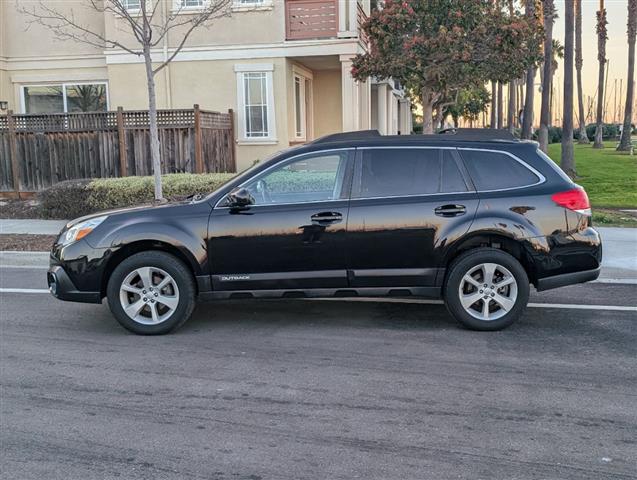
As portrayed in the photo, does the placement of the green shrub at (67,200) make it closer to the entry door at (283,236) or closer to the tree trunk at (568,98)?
the entry door at (283,236)

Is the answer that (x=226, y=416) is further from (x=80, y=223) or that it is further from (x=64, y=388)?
(x=80, y=223)

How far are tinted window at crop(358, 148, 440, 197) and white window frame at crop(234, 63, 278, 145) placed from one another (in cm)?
1155

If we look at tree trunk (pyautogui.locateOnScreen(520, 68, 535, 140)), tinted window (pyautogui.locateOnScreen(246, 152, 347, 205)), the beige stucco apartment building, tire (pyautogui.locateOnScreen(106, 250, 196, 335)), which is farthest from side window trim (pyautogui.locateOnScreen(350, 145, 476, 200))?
tree trunk (pyautogui.locateOnScreen(520, 68, 535, 140))

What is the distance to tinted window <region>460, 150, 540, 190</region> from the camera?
246 inches

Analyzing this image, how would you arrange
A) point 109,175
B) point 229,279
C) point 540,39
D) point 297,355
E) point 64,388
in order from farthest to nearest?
1. point 109,175
2. point 540,39
3. point 229,279
4. point 297,355
5. point 64,388

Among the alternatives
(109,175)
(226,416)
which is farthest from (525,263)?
(109,175)

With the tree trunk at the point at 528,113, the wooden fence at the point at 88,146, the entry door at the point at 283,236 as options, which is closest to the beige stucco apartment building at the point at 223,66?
the wooden fence at the point at 88,146

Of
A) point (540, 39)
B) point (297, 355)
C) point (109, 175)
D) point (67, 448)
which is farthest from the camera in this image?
point (109, 175)

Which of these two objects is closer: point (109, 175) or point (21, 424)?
point (21, 424)

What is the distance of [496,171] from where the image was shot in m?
6.28

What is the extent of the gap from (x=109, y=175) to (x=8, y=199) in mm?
2477

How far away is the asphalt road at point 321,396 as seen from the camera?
3.84 metres

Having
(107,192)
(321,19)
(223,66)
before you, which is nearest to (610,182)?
(321,19)

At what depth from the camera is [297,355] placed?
225 inches
